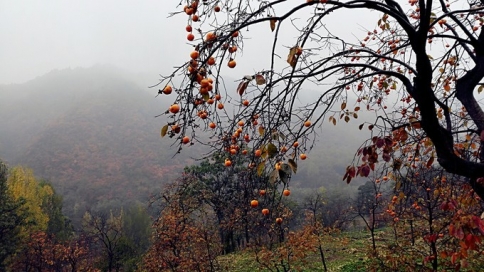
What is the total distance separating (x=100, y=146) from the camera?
55.9 metres

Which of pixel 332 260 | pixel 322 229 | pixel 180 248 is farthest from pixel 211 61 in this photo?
pixel 332 260

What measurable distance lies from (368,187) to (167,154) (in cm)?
3637

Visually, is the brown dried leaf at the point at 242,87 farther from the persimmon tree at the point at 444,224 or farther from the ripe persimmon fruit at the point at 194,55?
the persimmon tree at the point at 444,224

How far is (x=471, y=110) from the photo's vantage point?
8.36ft

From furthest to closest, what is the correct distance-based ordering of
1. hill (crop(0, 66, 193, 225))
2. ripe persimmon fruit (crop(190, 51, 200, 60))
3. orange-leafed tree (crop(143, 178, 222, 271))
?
hill (crop(0, 66, 193, 225)) < orange-leafed tree (crop(143, 178, 222, 271)) < ripe persimmon fruit (crop(190, 51, 200, 60))

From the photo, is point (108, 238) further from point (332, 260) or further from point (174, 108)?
point (174, 108)

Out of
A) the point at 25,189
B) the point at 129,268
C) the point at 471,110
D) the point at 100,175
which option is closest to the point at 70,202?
the point at 100,175

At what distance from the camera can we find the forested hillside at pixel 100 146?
139ft

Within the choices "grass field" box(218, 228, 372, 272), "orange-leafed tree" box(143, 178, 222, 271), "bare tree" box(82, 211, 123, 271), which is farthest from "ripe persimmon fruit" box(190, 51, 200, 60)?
"bare tree" box(82, 211, 123, 271)

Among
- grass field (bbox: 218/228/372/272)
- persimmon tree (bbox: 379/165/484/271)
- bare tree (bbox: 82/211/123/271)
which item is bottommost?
grass field (bbox: 218/228/372/272)

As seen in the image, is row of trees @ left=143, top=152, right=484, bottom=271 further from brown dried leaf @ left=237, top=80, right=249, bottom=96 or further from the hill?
the hill

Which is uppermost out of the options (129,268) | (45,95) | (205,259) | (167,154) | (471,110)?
(45,95)

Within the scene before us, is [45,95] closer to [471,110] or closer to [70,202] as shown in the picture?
[70,202]

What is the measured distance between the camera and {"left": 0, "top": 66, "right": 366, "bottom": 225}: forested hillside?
42.3 metres
